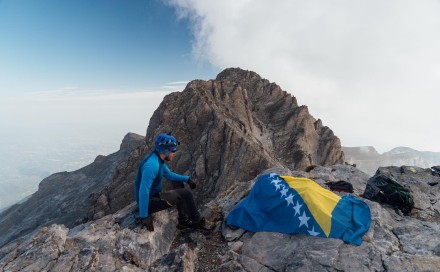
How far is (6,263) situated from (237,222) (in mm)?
8803

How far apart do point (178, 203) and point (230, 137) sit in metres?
41.4

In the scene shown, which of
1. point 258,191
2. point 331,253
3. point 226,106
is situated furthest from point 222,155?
point 331,253

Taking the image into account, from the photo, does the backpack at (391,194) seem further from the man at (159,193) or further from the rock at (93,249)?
the rock at (93,249)

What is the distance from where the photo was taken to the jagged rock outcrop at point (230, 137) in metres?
50.8

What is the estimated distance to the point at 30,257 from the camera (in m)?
9.69

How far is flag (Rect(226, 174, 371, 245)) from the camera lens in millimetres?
10430

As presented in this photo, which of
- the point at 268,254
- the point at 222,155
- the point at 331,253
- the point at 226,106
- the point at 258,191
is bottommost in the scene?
the point at 222,155

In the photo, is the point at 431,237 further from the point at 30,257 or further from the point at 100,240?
the point at 30,257

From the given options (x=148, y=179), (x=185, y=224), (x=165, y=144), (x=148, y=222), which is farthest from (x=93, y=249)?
(x=165, y=144)

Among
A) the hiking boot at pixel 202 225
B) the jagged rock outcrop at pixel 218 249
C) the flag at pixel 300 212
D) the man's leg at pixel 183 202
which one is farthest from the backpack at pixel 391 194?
the man's leg at pixel 183 202

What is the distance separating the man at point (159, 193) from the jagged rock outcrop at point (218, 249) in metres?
0.74

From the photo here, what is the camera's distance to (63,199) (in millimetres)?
110188

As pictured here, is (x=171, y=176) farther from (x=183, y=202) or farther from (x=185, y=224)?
(x=185, y=224)

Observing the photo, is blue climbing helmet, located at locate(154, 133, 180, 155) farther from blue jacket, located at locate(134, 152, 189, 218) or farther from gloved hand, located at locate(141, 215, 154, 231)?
gloved hand, located at locate(141, 215, 154, 231)
